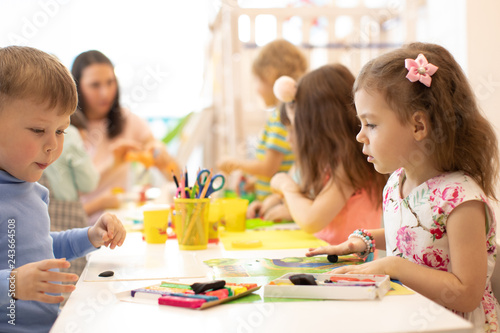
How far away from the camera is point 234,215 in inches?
53.1

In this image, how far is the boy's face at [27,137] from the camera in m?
0.85

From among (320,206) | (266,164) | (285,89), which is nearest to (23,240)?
(320,206)

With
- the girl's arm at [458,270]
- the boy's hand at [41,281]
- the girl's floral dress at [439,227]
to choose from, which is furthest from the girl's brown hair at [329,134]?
the boy's hand at [41,281]

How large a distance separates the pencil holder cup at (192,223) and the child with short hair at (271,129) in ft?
2.61

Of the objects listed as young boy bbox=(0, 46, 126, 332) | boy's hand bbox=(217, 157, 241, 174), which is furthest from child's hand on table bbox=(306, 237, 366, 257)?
boy's hand bbox=(217, 157, 241, 174)

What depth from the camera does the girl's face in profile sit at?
2.39 metres

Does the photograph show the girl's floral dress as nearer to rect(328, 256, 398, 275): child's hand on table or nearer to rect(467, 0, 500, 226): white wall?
rect(328, 256, 398, 275): child's hand on table

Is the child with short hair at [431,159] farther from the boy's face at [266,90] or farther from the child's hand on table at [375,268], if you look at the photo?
the boy's face at [266,90]

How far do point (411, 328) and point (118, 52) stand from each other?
3.47 meters

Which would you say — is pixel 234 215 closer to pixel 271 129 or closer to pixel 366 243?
pixel 366 243

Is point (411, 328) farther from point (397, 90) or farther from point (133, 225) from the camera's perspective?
point (133, 225)

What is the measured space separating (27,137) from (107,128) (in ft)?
5.73

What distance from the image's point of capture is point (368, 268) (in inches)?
32.2

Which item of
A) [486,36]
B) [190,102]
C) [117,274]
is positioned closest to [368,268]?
[117,274]
